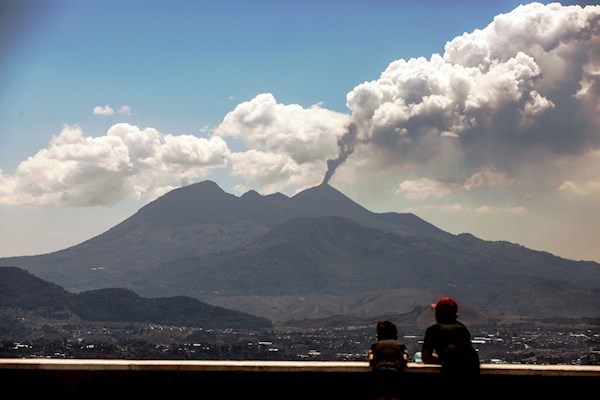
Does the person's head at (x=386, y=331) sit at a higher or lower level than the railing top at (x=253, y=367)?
higher

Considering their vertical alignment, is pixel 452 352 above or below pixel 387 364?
above

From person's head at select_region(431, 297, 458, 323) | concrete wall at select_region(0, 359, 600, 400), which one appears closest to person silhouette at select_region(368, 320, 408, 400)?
person's head at select_region(431, 297, 458, 323)

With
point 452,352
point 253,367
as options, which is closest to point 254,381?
point 253,367

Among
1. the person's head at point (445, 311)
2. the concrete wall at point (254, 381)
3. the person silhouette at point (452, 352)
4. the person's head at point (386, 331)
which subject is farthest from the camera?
the concrete wall at point (254, 381)

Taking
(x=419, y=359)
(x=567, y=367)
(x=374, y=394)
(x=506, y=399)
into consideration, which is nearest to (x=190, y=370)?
(x=374, y=394)

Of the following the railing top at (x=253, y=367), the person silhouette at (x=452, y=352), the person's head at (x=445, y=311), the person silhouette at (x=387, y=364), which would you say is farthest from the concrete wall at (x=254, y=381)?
the person's head at (x=445, y=311)

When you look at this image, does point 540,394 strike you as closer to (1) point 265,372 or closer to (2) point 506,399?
(2) point 506,399

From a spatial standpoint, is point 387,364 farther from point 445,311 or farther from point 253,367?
point 253,367

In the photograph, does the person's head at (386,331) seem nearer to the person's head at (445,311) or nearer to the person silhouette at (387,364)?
the person silhouette at (387,364)

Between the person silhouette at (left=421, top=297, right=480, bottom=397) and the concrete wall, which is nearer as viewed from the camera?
the person silhouette at (left=421, top=297, right=480, bottom=397)

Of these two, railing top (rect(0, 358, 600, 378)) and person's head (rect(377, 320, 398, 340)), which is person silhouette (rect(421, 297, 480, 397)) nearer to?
person's head (rect(377, 320, 398, 340))
